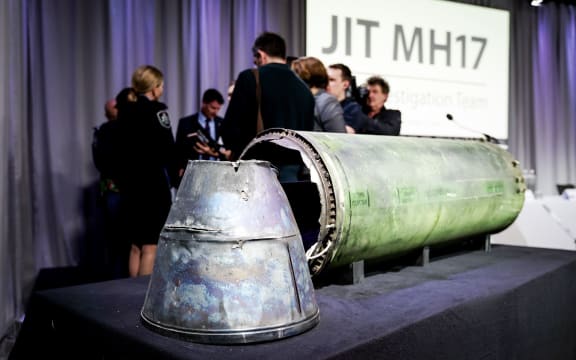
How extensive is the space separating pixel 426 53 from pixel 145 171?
3430mm

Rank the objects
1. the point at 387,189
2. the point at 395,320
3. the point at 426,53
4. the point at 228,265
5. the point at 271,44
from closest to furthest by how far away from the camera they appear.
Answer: the point at 228,265, the point at 395,320, the point at 387,189, the point at 271,44, the point at 426,53

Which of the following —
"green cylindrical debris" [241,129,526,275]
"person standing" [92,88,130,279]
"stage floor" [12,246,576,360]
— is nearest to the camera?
"stage floor" [12,246,576,360]

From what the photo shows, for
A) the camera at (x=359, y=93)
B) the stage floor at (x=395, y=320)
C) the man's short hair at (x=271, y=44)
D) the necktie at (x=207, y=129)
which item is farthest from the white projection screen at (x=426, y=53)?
the stage floor at (x=395, y=320)

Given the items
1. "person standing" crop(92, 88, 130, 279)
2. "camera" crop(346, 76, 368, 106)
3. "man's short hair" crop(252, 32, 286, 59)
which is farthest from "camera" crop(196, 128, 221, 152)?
"man's short hair" crop(252, 32, 286, 59)

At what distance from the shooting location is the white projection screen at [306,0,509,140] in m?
4.68

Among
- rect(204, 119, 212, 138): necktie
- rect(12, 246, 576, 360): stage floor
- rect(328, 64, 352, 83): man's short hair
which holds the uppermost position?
rect(328, 64, 352, 83): man's short hair

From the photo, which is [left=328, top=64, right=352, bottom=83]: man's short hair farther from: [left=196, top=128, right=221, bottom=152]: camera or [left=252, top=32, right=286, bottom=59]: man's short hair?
[left=196, top=128, right=221, bottom=152]: camera

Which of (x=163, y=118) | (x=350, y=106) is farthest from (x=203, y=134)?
(x=350, y=106)

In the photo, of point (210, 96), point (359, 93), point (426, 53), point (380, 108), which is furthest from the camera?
point (426, 53)

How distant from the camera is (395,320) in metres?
1.17

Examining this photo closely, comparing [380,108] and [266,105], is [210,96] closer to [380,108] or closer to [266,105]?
[380,108]

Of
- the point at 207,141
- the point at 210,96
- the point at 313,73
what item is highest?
the point at 210,96

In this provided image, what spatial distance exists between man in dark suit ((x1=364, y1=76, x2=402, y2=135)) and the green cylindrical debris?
0.54 metres

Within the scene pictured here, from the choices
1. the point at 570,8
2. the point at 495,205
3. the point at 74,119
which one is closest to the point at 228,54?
the point at 74,119
